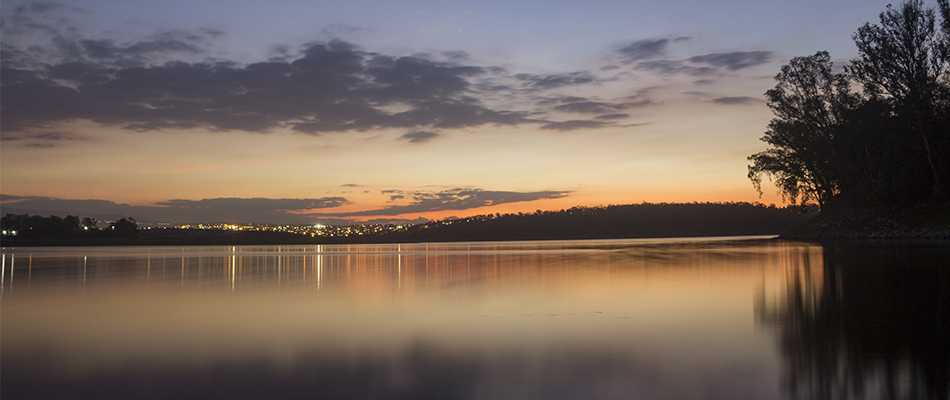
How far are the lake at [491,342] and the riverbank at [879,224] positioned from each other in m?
30.9

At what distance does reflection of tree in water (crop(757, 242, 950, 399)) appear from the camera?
408cm

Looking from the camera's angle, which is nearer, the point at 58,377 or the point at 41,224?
the point at 58,377

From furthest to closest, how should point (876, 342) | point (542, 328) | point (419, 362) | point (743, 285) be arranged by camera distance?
point (743, 285) < point (542, 328) < point (876, 342) < point (419, 362)

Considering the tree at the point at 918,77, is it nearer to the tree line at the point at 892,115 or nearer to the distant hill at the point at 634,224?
the tree line at the point at 892,115

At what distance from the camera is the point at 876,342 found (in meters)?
5.40

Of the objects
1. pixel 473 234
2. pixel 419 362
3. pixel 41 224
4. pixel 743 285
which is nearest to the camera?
pixel 419 362

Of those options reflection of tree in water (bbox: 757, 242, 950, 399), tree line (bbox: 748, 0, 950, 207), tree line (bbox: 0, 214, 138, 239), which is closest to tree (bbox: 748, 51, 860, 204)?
tree line (bbox: 748, 0, 950, 207)

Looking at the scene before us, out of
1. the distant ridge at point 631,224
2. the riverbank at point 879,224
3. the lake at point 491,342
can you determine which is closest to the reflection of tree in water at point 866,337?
the lake at point 491,342

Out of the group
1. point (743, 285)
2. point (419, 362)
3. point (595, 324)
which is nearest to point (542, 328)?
point (595, 324)

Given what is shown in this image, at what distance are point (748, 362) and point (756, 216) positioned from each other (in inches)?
5045

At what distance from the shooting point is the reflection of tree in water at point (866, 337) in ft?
13.4

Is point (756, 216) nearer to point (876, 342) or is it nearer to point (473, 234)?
point (473, 234)

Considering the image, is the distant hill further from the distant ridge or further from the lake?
the lake

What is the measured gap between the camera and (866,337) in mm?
5641
